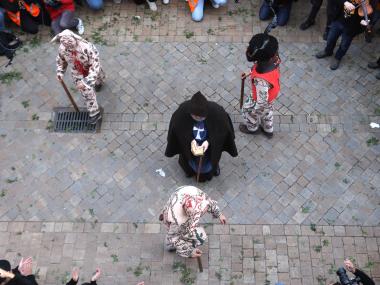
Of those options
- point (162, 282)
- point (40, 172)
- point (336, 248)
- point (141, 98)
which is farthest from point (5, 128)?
point (336, 248)

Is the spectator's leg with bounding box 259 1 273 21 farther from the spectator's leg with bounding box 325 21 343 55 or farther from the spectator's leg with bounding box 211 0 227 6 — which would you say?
the spectator's leg with bounding box 325 21 343 55

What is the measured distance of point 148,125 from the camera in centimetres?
757

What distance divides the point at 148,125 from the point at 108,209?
1652mm

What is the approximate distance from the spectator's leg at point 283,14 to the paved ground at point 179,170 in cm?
14

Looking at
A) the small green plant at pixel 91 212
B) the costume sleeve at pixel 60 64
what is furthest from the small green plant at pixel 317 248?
the costume sleeve at pixel 60 64

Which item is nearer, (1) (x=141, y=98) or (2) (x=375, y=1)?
(2) (x=375, y=1)

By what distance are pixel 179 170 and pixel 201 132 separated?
139 cm

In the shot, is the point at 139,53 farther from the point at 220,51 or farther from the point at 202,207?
the point at 202,207

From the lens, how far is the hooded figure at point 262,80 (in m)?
5.78

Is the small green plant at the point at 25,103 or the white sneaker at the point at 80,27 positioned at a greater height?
the white sneaker at the point at 80,27

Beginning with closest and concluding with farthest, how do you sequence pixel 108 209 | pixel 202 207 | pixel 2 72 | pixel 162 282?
pixel 202 207
pixel 162 282
pixel 108 209
pixel 2 72

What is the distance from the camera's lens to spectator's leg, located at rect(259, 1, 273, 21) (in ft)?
28.2

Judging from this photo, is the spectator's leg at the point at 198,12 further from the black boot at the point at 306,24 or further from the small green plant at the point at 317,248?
the small green plant at the point at 317,248

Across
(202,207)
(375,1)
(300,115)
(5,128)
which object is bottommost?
(5,128)
